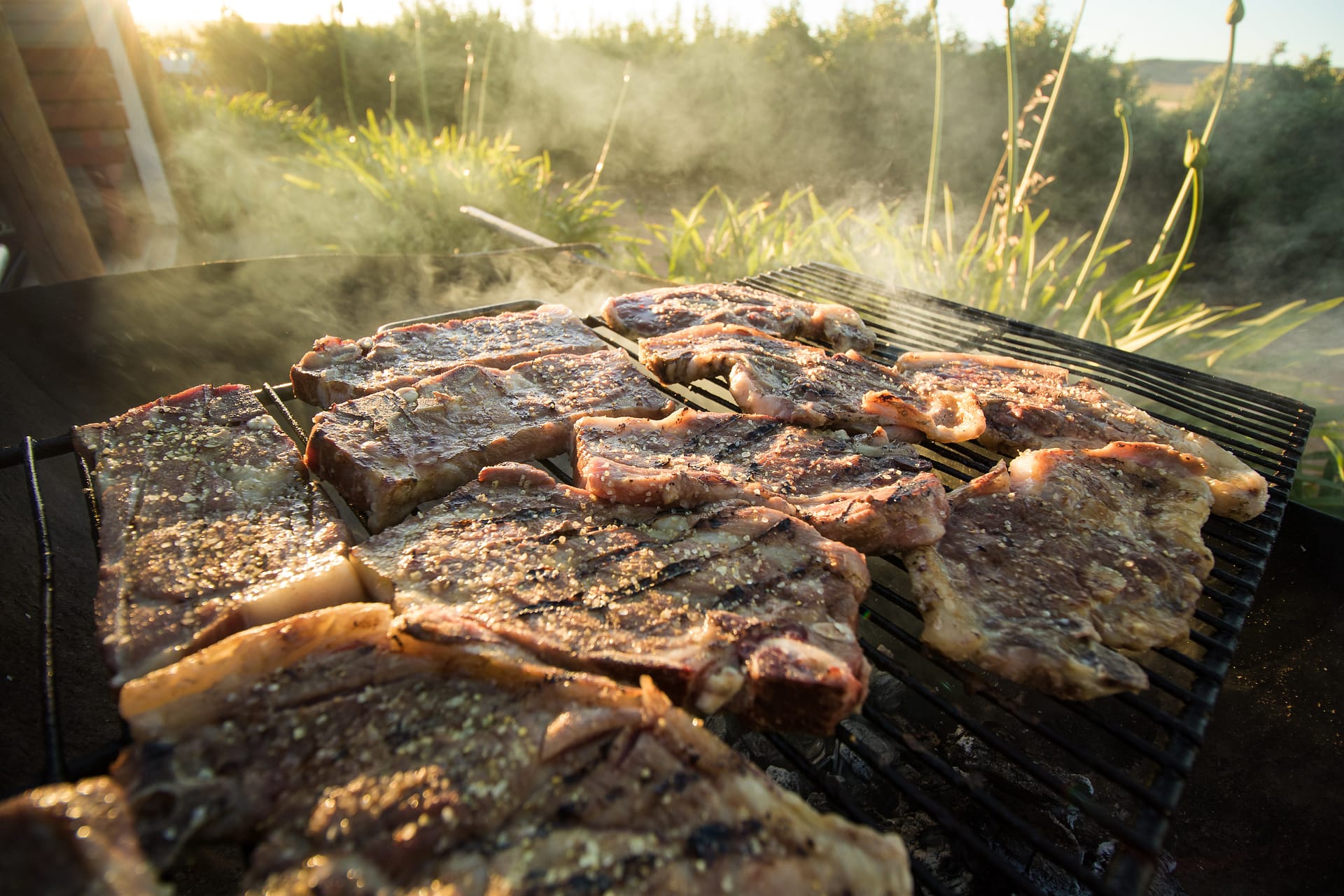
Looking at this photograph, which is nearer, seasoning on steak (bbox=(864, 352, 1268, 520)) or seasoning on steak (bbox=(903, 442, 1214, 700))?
seasoning on steak (bbox=(903, 442, 1214, 700))

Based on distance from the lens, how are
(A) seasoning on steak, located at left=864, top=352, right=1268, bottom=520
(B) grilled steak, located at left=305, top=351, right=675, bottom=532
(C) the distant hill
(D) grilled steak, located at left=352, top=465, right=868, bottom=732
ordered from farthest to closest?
(C) the distant hill → (A) seasoning on steak, located at left=864, top=352, right=1268, bottom=520 → (B) grilled steak, located at left=305, top=351, right=675, bottom=532 → (D) grilled steak, located at left=352, top=465, right=868, bottom=732

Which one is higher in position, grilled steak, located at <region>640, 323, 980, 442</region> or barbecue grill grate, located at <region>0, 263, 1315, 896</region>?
grilled steak, located at <region>640, 323, 980, 442</region>

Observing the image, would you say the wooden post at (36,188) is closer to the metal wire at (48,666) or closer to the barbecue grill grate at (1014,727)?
the barbecue grill grate at (1014,727)

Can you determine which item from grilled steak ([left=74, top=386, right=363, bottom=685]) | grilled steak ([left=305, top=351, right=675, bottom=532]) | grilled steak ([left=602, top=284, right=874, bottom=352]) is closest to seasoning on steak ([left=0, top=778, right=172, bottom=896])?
grilled steak ([left=74, top=386, right=363, bottom=685])

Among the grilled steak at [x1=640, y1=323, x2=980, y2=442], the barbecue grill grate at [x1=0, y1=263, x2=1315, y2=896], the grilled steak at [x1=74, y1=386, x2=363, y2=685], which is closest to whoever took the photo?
the barbecue grill grate at [x1=0, y1=263, x2=1315, y2=896]

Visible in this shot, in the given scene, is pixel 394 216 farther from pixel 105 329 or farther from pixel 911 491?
pixel 911 491

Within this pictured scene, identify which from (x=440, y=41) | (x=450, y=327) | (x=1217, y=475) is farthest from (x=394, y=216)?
(x=440, y=41)

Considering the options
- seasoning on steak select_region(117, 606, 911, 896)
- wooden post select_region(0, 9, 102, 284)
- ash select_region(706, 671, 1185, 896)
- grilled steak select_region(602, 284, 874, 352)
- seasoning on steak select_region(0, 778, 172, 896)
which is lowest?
ash select_region(706, 671, 1185, 896)

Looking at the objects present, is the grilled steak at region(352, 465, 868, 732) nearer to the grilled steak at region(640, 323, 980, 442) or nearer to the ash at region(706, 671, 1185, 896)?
the ash at region(706, 671, 1185, 896)
